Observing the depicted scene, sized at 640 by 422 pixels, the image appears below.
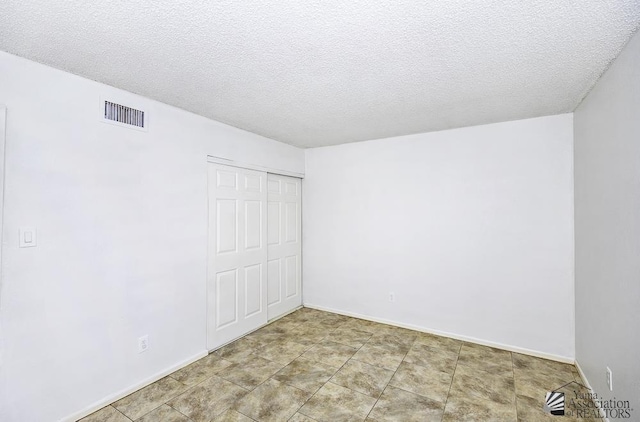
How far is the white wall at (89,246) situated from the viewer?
72.3 inches

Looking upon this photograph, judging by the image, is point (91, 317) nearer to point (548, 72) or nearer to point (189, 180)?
point (189, 180)

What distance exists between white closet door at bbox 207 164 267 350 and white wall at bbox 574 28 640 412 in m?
3.26

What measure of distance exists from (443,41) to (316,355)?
115 inches

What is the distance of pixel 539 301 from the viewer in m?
2.99

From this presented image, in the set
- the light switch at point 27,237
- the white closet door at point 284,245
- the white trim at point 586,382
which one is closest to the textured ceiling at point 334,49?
the light switch at point 27,237

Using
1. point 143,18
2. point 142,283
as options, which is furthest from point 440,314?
point 143,18

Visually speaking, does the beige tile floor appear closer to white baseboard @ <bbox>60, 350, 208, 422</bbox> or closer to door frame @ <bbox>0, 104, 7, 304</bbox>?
white baseboard @ <bbox>60, 350, 208, 422</bbox>

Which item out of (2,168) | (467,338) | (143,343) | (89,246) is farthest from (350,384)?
(2,168)

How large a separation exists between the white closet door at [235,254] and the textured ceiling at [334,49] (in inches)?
38.2

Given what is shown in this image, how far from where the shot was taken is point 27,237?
1864 millimetres

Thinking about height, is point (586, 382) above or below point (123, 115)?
below

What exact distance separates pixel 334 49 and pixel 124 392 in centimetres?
300

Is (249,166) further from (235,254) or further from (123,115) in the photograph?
(123,115)

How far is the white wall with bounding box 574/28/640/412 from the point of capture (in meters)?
1.64
